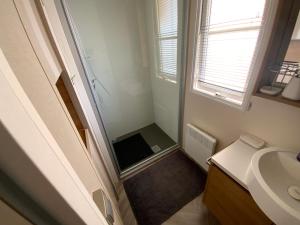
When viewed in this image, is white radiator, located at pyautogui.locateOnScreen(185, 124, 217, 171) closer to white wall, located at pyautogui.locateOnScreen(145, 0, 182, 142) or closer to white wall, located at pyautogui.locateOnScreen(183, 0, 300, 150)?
white wall, located at pyautogui.locateOnScreen(183, 0, 300, 150)

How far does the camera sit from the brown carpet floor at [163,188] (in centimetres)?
135

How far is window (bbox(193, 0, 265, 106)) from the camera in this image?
2.99 feet

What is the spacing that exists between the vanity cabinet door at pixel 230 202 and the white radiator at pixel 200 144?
0.38m

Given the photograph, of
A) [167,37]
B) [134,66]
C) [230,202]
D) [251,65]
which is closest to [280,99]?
[251,65]

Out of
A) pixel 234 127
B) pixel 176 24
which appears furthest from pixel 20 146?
pixel 176 24

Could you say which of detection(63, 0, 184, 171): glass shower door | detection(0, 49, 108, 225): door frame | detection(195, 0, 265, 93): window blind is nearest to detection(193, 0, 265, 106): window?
detection(195, 0, 265, 93): window blind

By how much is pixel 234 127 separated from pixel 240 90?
31cm

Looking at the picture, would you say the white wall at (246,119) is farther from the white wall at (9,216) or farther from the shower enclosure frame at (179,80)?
the white wall at (9,216)

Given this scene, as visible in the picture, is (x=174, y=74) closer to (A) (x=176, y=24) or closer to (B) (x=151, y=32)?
(A) (x=176, y=24)

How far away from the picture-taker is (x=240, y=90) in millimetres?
1095

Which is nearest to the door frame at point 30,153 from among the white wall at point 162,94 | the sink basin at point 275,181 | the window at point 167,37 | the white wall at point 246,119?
the sink basin at point 275,181

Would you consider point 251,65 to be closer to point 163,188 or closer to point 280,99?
point 280,99

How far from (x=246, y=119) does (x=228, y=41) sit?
0.61 metres

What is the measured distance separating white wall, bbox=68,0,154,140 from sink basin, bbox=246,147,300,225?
1326 millimetres
